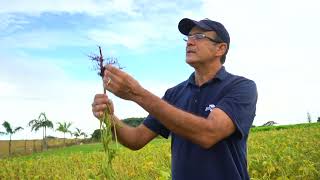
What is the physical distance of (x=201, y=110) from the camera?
12.0 ft

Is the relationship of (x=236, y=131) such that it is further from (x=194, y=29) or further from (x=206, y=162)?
(x=194, y=29)

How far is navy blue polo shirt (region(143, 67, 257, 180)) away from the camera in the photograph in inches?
137

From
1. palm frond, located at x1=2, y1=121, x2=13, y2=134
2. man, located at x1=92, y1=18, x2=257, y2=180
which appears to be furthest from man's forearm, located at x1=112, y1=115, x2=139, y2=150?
palm frond, located at x1=2, y1=121, x2=13, y2=134

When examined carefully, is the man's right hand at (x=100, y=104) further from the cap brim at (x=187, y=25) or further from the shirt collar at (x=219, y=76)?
the cap brim at (x=187, y=25)

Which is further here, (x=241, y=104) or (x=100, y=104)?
(x=241, y=104)

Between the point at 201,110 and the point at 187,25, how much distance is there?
0.77 meters

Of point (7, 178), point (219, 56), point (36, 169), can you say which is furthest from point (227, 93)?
point (36, 169)

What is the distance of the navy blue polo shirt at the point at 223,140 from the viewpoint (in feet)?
11.4

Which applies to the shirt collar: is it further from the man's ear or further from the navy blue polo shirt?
the man's ear

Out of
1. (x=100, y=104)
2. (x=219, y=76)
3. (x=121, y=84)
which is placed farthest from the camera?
(x=219, y=76)

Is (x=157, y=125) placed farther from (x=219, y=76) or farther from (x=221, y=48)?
(x=221, y=48)

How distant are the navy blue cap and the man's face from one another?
6cm

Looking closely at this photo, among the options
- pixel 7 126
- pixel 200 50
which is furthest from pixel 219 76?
pixel 7 126

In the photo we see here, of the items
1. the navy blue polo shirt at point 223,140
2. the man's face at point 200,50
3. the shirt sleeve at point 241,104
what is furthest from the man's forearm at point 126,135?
the shirt sleeve at point 241,104
